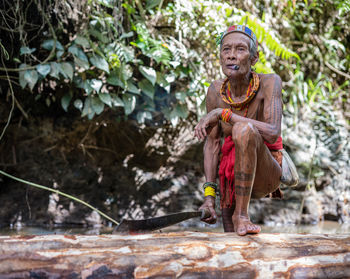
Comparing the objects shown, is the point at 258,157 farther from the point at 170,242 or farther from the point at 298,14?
the point at 298,14

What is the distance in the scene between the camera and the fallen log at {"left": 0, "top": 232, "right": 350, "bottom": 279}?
169cm

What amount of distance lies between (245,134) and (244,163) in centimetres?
16

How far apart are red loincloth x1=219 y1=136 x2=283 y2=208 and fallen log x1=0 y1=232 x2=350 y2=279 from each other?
596 millimetres

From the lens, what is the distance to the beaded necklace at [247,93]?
2521 millimetres

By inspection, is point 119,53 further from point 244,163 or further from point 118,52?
point 244,163

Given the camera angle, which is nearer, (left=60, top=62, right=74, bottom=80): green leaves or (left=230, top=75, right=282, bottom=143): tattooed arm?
(left=230, top=75, right=282, bottom=143): tattooed arm

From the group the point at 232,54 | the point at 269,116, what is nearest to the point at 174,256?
the point at 269,116

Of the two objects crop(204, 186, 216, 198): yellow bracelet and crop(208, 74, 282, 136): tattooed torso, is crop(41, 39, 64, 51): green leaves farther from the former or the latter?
crop(204, 186, 216, 198): yellow bracelet

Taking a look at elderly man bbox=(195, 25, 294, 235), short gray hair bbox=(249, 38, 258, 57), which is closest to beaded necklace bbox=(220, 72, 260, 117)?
elderly man bbox=(195, 25, 294, 235)

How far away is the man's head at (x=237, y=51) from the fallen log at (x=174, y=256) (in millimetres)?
1022

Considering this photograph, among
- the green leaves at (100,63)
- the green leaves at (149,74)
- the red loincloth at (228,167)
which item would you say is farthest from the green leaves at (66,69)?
the red loincloth at (228,167)

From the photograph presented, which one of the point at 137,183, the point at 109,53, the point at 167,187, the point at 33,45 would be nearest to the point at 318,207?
the point at 167,187

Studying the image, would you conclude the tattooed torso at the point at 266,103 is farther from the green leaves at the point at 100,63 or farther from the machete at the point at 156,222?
the green leaves at the point at 100,63

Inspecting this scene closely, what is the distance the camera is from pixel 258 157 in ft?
7.73
